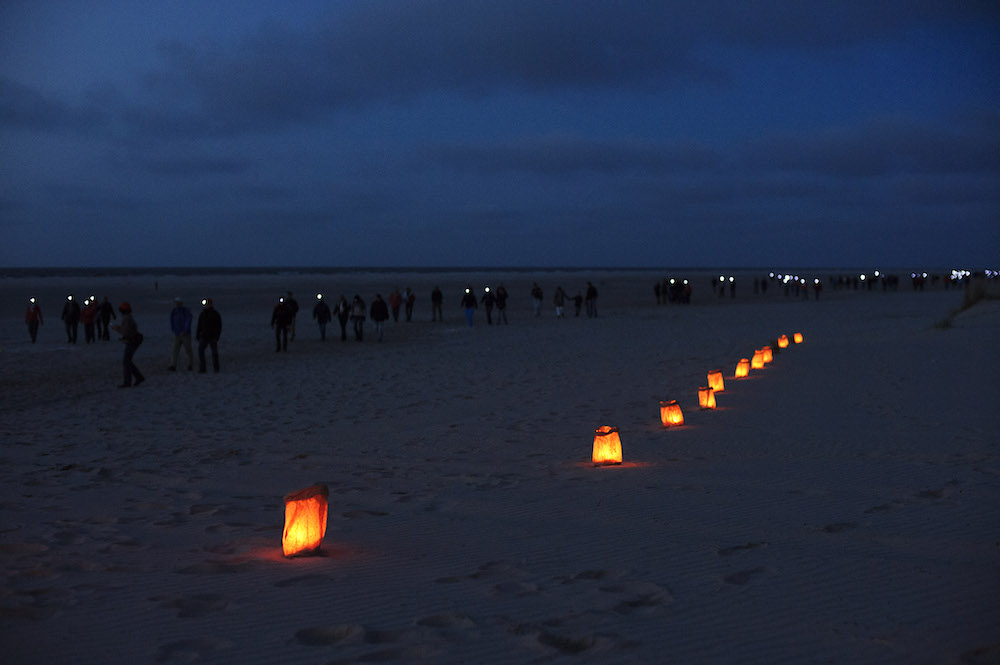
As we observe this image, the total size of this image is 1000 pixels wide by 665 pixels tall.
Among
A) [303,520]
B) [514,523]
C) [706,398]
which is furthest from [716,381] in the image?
[303,520]

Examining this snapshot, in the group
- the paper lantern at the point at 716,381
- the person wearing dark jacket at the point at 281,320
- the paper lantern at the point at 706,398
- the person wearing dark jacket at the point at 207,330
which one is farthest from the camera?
the person wearing dark jacket at the point at 281,320

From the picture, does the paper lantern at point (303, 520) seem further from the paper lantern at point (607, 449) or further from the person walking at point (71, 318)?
the person walking at point (71, 318)

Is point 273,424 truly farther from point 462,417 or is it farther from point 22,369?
point 22,369

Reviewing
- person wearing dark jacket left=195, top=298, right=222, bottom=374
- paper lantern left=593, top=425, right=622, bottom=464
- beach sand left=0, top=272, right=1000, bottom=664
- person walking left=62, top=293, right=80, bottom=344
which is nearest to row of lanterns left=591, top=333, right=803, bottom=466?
paper lantern left=593, top=425, right=622, bottom=464

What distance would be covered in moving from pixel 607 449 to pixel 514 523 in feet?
7.14

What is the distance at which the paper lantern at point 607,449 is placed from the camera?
800 cm

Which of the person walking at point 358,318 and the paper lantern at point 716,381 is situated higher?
the person walking at point 358,318

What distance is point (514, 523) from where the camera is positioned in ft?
20.0

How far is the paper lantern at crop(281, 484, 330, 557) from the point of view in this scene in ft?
17.0

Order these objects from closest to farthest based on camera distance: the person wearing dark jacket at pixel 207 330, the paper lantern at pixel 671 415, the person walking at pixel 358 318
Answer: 1. the paper lantern at pixel 671 415
2. the person wearing dark jacket at pixel 207 330
3. the person walking at pixel 358 318

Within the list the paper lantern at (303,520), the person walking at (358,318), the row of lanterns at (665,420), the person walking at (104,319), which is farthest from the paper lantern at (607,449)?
the person walking at (104,319)

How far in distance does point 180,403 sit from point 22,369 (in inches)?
310

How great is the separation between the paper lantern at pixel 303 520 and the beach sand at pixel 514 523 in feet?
0.30

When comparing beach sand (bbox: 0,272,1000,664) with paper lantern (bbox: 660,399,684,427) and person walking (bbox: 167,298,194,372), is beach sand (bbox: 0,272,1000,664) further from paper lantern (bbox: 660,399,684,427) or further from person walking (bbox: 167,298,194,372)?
person walking (bbox: 167,298,194,372)
